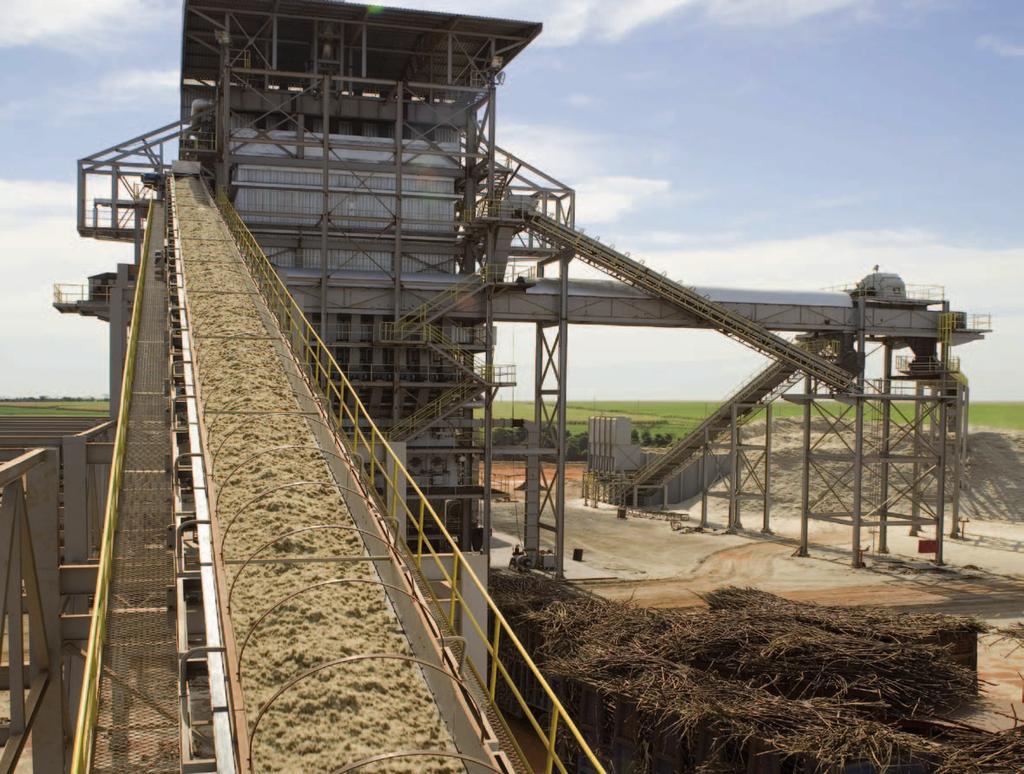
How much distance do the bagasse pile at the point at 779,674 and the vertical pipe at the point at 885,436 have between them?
45.3 feet

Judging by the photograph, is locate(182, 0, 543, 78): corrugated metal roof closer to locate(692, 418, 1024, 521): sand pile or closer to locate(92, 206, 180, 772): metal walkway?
locate(92, 206, 180, 772): metal walkway

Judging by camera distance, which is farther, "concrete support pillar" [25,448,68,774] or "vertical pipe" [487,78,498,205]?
"vertical pipe" [487,78,498,205]

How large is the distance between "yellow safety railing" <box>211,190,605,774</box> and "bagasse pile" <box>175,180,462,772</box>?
1.80 ft

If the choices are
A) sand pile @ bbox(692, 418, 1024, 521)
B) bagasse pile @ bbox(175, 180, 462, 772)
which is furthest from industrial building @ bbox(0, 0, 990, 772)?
sand pile @ bbox(692, 418, 1024, 521)

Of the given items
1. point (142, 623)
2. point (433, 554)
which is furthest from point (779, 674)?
point (142, 623)

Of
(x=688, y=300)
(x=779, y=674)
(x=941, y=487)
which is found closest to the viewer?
(x=779, y=674)

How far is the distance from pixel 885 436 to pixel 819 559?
4530 millimetres

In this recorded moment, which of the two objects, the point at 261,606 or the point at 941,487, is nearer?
the point at 261,606

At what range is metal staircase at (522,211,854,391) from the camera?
2680 cm

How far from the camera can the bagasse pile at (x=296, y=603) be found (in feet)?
21.0

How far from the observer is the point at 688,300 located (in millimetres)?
27719

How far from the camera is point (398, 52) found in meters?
30.1

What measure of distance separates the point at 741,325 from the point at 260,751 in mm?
23942

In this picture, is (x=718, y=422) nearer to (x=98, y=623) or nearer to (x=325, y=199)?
(x=325, y=199)
